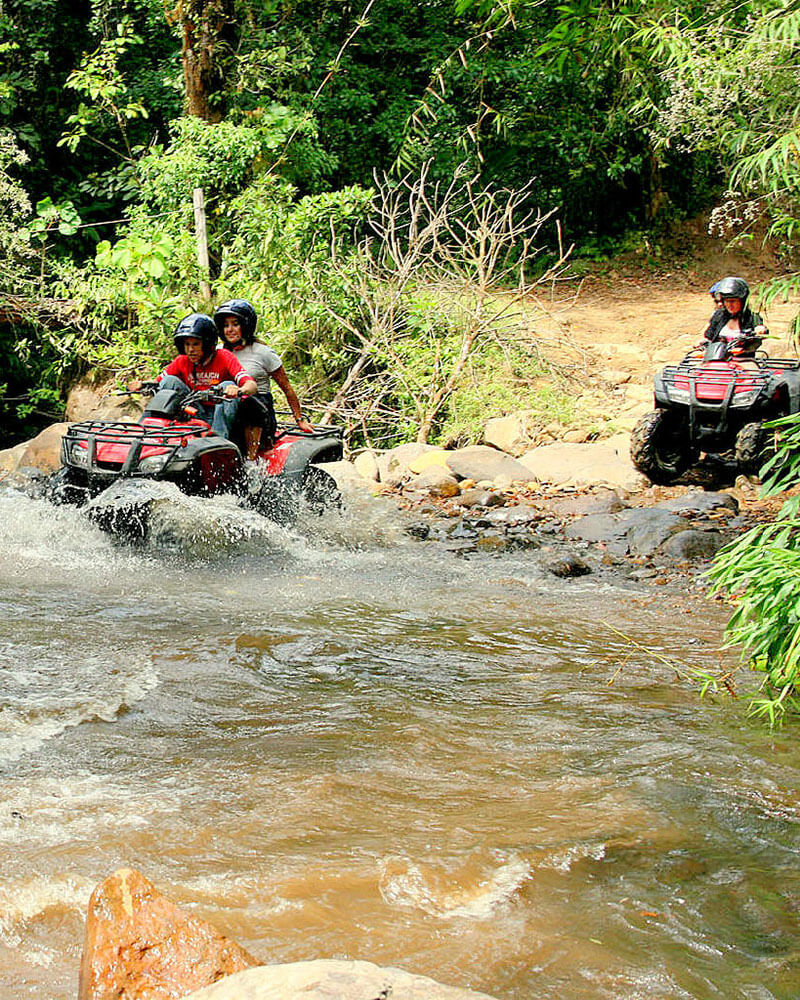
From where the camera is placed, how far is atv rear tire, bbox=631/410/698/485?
9398mm

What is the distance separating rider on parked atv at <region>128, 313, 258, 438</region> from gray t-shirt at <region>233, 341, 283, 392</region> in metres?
0.17

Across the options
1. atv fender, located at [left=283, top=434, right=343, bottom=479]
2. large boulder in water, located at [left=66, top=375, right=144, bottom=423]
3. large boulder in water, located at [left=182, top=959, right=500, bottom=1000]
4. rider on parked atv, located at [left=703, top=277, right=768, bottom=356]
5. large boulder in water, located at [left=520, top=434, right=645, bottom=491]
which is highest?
rider on parked atv, located at [left=703, top=277, right=768, bottom=356]

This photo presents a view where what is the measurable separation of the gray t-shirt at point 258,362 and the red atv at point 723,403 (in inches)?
129

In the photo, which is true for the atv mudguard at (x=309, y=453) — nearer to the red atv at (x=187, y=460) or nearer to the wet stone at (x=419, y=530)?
the red atv at (x=187, y=460)

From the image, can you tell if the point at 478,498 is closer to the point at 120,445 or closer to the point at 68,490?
the point at 120,445

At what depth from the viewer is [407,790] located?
364 centimetres

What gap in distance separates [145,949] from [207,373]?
5.90m

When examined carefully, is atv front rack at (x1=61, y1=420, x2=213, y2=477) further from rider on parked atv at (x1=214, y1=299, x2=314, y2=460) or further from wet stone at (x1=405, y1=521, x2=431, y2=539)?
wet stone at (x1=405, y1=521, x2=431, y2=539)

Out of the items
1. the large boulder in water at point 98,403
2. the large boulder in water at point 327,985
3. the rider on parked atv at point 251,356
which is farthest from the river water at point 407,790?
the large boulder in water at point 98,403

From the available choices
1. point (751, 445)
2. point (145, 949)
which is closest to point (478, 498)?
point (751, 445)

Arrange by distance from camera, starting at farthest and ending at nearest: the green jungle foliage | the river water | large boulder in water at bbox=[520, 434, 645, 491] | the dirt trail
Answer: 1. the dirt trail
2. large boulder in water at bbox=[520, 434, 645, 491]
3. the green jungle foliage
4. the river water

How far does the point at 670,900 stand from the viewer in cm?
292

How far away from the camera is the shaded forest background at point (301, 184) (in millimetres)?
12398

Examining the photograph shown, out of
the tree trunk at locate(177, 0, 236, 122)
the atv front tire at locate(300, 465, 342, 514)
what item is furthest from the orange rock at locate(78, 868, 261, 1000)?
the tree trunk at locate(177, 0, 236, 122)
